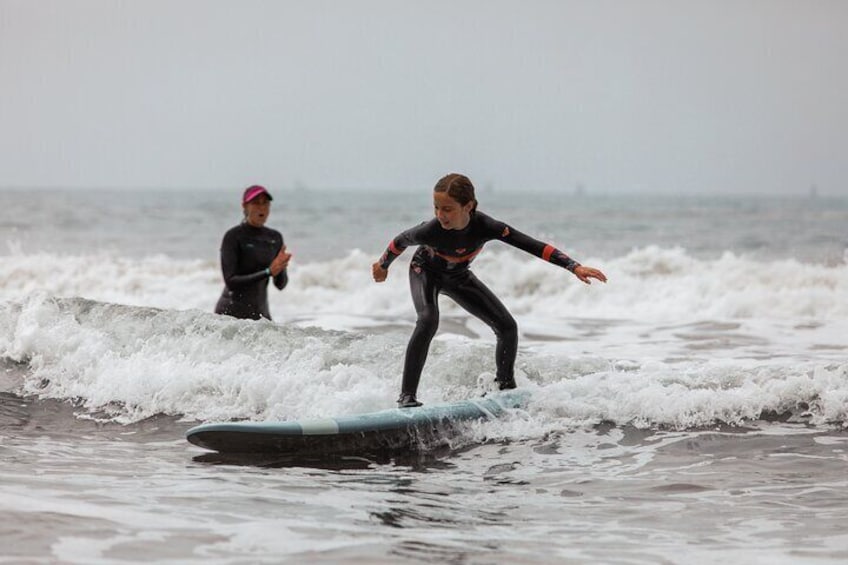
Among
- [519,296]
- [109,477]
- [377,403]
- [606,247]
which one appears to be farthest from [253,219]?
[606,247]

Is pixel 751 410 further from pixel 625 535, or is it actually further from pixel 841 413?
pixel 625 535

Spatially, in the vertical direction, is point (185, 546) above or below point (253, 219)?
below

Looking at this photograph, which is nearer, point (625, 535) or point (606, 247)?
point (625, 535)

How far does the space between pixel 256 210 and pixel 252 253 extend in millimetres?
339

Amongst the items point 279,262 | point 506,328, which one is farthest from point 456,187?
point 279,262

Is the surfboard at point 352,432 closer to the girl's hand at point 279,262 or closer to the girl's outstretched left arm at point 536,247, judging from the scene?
the girl's outstretched left arm at point 536,247

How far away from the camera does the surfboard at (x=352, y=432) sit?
6191 mm

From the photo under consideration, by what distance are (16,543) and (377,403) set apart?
141 inches

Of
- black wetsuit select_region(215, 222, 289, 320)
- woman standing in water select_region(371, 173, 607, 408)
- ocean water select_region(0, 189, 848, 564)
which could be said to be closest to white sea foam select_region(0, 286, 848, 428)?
ocean water select_region(0, 189, 848, 564)

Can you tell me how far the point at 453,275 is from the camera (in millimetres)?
7254

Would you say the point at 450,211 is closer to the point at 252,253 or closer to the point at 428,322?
the point at 428,322

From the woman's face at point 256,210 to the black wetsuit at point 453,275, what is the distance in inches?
59.9

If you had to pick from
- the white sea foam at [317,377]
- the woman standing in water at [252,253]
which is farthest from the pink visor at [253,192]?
the white sea foam at [317,377]

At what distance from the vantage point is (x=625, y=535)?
15.6ft
